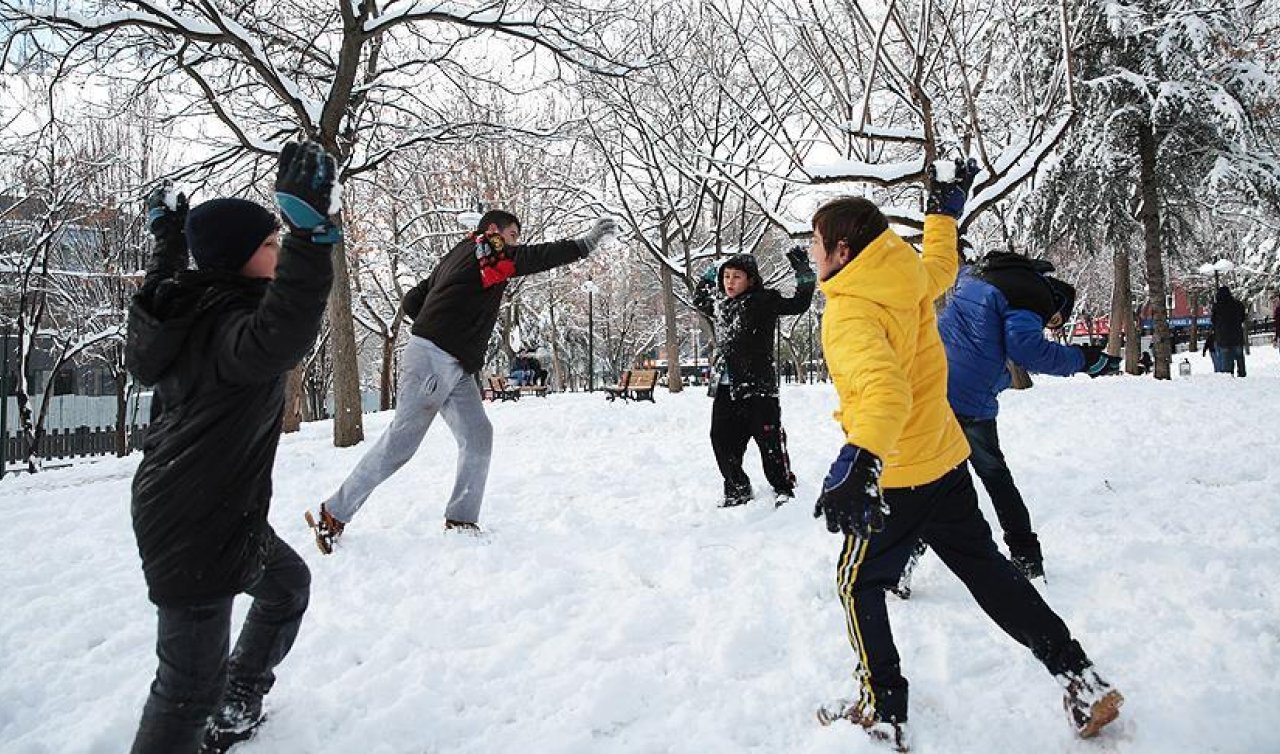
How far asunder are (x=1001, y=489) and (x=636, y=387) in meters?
13.1

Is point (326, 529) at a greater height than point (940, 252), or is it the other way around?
point (940, 252)

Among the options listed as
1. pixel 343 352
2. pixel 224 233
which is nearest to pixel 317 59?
pixel 343 352

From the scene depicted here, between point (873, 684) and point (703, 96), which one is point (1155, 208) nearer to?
point (703, 96)

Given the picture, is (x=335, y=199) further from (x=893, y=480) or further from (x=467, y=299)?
(x=467, y=299)

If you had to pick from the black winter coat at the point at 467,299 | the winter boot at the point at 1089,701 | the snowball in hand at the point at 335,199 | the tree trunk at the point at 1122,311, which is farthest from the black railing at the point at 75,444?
the tree trunk at the point at 1122,311

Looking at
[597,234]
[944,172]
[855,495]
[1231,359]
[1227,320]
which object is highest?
[1227,320]

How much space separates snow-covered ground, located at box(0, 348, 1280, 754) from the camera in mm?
2191

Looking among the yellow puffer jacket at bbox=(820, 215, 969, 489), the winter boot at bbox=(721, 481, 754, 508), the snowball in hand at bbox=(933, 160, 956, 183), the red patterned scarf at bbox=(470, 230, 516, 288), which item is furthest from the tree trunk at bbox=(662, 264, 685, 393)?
the yellow puffer jacket at bbox=(820, 215, 969, 489)

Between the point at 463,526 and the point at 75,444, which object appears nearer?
the point at 463,526

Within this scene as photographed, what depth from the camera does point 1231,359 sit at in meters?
15.0

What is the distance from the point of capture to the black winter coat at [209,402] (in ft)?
5.55

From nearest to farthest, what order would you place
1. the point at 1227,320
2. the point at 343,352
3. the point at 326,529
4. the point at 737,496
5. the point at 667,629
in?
1. the point at 667,629
2. the point at 326,529
3. the point at 737,496
4. the point at 343,352
5. the point at 1227,320

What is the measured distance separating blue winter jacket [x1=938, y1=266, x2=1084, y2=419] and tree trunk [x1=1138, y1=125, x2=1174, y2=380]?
45.8ft

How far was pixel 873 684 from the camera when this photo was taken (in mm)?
2131
